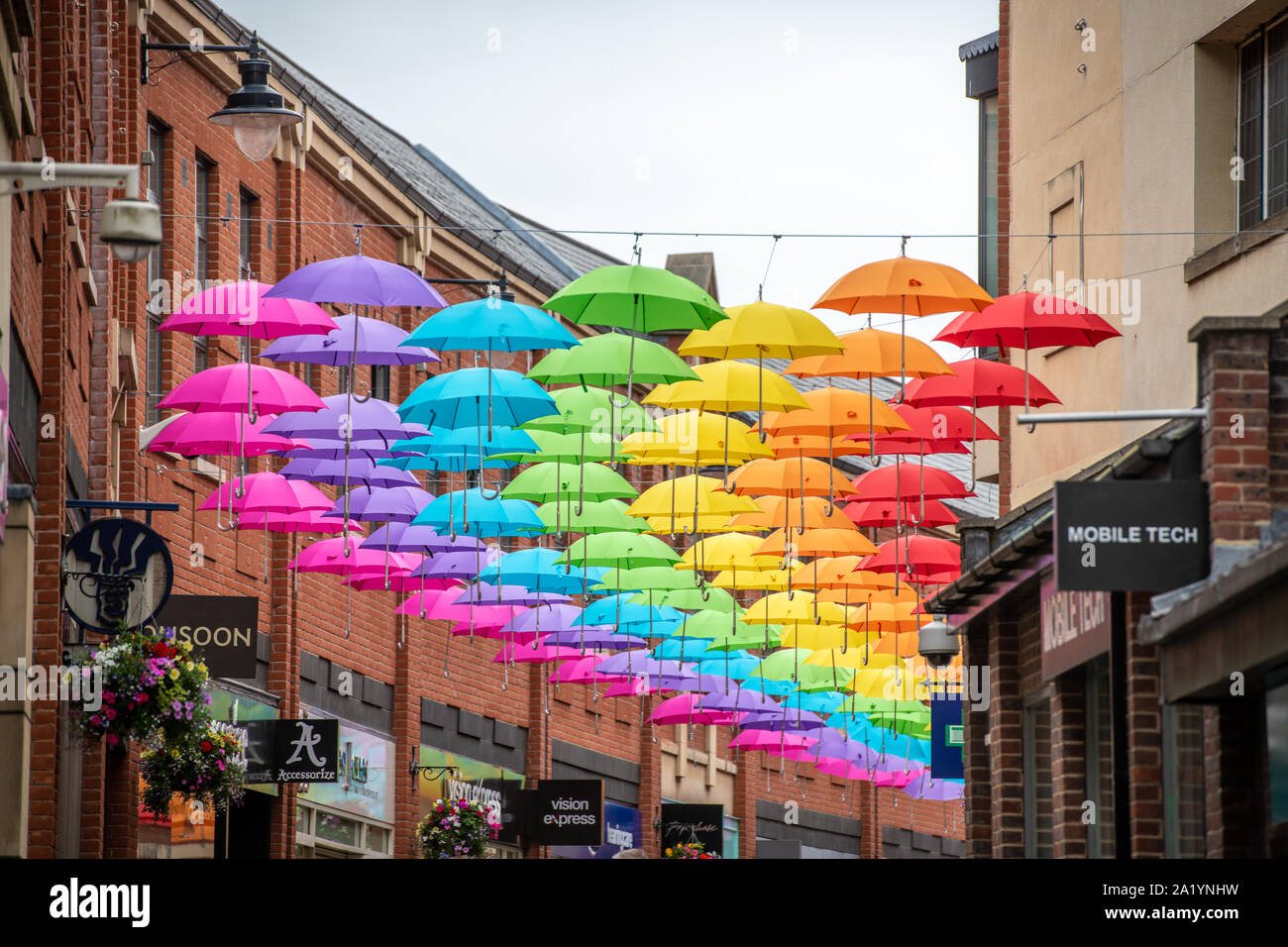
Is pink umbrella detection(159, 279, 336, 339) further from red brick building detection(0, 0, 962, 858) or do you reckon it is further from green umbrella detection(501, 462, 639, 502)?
green umbrella detection(501, 462, 639, 502)

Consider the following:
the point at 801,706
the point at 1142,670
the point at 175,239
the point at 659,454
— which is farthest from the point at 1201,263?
the point at 801,706

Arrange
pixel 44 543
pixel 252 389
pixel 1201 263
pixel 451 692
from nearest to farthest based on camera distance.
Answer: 1. pixel 44 543
2. pixel 1201 263
3. pixel 252 389
4. pixel 451 692

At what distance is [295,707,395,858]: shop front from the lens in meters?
27.7

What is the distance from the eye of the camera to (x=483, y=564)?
23.8 meters

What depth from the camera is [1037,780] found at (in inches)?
A: 717

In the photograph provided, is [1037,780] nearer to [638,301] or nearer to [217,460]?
[638,301]

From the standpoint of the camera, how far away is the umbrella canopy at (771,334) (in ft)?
55.5

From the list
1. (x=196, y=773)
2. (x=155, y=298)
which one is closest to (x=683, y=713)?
(x=155, y=298)

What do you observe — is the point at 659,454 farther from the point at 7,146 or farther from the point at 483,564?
the point at 7,146

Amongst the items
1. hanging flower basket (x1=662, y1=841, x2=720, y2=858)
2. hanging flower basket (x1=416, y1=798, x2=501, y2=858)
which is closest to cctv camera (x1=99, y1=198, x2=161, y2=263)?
hanging flower basket (x1=416, y1=798, x2=501, y2=858)

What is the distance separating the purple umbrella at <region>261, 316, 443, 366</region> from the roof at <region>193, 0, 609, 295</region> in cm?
798

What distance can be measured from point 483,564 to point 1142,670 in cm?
1072
